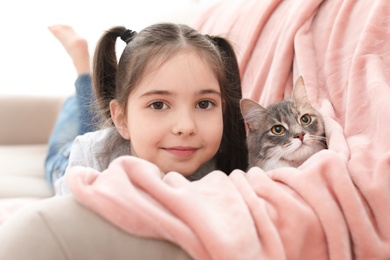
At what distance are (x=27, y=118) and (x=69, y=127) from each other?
0.56 meters

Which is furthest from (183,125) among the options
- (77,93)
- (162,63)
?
(77,93)

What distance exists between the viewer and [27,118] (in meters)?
2.55

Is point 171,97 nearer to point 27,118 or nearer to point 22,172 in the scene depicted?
point 22,172

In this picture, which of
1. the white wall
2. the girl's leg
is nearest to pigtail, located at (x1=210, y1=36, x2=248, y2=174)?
the girl's leg

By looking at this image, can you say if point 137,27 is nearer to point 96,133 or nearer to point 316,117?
point 96,133

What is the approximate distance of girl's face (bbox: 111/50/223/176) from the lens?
104 centimetres

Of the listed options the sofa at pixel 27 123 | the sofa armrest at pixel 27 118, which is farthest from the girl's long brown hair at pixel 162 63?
the sofa armrest at pixel 27 118

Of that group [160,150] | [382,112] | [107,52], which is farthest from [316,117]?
[107,52]

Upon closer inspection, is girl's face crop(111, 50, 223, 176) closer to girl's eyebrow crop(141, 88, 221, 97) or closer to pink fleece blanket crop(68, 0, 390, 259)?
girl's eyebrow crop(141, 88, 221, 97)

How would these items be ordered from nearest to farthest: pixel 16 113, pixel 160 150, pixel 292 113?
pixel 160 150 → pixel 292 113 → pixel 16 113

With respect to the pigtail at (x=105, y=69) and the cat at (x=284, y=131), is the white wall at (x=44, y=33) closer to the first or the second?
the pigtail at (x=105, y=69)

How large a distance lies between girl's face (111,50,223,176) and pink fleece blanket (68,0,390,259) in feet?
0.83

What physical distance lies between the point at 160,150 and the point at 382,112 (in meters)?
0.47

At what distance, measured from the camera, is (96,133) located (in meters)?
1.36
